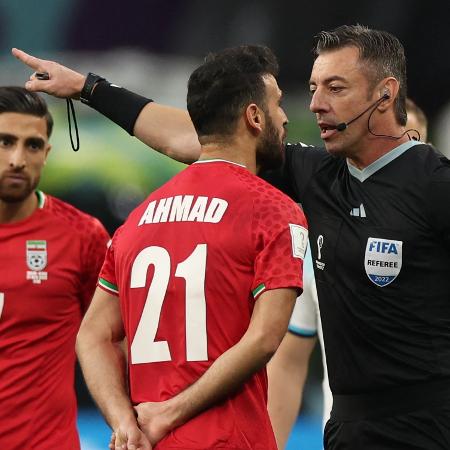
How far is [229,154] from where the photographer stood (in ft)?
10.4

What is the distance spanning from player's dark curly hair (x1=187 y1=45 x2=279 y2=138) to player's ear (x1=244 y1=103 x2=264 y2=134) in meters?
0.01

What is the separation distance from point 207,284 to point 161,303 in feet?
0.49

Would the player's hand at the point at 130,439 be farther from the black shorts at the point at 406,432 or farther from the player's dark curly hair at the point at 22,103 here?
the player's dark curly hair at the point at 22,103

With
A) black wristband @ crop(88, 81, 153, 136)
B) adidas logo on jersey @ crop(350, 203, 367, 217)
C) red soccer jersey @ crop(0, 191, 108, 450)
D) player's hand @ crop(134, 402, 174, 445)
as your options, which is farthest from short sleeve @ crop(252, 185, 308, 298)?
red soccer jersey @ crop(0, 191, 108, 450)

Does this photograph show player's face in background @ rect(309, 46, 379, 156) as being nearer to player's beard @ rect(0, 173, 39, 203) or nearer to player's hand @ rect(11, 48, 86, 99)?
player's hand @ rect(11, 48, 86, 99)

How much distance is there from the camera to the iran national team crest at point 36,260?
4.59 metres

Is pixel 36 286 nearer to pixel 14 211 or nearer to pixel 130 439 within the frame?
pixel 14 211

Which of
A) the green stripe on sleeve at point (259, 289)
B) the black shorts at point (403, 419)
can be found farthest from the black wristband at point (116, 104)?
the black shorts at point (403, 419)

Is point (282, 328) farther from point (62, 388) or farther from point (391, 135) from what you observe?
point (62, 388)

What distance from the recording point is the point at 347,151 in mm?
3617

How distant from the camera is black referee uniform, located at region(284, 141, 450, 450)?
3416mm

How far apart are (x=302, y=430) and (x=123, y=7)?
2788 millimetres

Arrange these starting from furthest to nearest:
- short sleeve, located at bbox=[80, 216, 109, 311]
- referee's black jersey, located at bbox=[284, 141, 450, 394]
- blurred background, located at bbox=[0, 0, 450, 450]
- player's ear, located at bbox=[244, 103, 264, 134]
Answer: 1. blurred background, located at bbox=[0, 0, 450, 450]
2. short sleeve, located at bbox=[80, 216, 109, 311]
3. referee's black jersey, located at bbox=[284, 141, 450, 394]
4. player's ear, located at bbox=[244, 103, 264, 134]

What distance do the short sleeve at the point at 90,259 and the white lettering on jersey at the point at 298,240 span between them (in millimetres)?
1844
